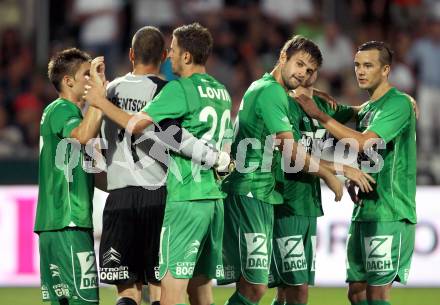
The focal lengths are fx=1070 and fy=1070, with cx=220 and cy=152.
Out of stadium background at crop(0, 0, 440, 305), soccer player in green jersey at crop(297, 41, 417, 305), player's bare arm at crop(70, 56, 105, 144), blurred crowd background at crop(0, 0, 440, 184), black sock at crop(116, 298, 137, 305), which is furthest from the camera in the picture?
blurred crowd background at crop(0, 0, 440, 184)

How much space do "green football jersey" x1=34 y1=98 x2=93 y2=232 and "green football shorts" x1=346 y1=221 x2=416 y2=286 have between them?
7.02ft

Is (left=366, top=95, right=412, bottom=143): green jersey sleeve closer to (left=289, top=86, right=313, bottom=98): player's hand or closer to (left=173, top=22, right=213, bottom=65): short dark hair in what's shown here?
(left=289, top=86, right=313, bottom=98): player's hand

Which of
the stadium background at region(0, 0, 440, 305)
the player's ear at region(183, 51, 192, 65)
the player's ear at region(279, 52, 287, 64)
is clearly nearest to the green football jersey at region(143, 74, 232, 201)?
the player's ear at region(183, 51, 192, 65)

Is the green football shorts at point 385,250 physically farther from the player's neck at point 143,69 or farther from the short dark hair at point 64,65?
the short dark hair at point 64,65

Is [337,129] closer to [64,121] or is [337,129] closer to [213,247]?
[213,247]

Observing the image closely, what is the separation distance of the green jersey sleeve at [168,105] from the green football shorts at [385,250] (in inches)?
73.6

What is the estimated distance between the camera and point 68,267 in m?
7.75

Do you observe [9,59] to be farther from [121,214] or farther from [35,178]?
[121,214]

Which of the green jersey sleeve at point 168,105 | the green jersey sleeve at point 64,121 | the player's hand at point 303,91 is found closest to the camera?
the green jersey sleeve at point 168,105

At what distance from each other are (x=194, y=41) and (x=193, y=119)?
1.84 feet

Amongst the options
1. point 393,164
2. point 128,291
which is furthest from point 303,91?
point 128,291

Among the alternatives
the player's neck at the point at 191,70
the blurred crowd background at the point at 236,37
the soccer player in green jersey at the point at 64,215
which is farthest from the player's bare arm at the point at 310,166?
the blurred crowd background at the point at 236,37

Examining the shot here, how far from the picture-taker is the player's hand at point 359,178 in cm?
803

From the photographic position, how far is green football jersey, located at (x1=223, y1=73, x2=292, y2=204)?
26.6 ft
